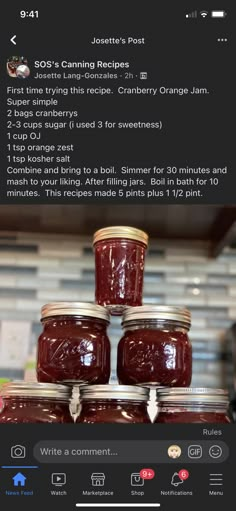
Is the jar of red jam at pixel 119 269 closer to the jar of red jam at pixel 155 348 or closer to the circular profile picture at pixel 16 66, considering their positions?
the jar of red jam at pixel 155 348

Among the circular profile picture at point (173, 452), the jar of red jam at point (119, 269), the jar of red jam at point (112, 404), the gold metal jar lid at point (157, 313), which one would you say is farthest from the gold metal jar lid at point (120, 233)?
the circular profile picture at point (173, 452)

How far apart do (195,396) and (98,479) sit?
0.19 m

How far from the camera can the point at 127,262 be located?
0.82 m

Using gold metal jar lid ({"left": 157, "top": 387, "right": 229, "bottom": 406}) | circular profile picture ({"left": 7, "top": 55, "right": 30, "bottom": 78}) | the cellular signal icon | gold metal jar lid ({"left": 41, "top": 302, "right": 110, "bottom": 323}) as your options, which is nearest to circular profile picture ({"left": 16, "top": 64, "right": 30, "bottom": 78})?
circular profile picture ({"left": 7, "top": 55, "right": 30, "bottom": 78})

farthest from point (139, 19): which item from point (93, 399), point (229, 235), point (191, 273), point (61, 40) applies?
point (191, 273)

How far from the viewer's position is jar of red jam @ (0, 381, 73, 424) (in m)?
0.66

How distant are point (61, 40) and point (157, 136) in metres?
0.15

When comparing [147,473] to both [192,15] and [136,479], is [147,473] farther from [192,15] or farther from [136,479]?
[192,15]

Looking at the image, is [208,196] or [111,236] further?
[111,236]

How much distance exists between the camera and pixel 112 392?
2.19 feet

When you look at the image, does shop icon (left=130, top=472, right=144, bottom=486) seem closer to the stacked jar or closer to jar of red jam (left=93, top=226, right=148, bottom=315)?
the stacked jar

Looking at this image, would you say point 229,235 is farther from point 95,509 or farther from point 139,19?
point 95,509

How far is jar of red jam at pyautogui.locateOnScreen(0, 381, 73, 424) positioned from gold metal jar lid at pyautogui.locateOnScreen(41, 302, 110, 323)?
0.36 ft

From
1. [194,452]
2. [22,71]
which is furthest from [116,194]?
[194,452]
